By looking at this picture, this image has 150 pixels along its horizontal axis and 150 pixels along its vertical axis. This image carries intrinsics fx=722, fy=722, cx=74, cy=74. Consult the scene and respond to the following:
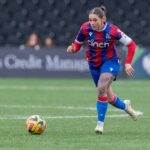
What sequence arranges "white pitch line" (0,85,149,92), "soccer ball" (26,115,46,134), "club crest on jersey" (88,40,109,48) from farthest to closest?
"white pitch line" (0,85,149,92) → "club crest on jersey" (88,40,109,48) → "soccer ball" (26,115,46,134)

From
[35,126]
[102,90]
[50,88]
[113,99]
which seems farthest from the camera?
[50,88]

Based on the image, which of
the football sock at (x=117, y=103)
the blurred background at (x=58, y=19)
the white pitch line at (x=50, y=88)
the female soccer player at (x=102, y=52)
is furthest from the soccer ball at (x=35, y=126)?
the blurred background at (x=58, y=19)

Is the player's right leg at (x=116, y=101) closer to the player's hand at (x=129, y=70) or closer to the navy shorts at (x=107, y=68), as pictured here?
the navy shorts at (x=107, y=68)

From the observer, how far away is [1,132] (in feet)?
35.9

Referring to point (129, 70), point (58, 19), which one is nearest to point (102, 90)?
point (129, 70)

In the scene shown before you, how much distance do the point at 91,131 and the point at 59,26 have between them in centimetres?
1916

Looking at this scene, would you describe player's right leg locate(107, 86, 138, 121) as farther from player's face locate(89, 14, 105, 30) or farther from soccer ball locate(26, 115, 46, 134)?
soccer ball locate(26, 115, 46, 134)

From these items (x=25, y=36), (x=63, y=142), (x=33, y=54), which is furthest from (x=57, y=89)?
(x=63, y=142)

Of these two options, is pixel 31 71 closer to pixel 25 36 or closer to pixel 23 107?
pixel 25 36

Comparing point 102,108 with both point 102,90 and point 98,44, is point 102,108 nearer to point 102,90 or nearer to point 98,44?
point 102,90

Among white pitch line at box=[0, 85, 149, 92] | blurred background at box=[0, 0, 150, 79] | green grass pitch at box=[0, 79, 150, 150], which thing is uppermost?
green grass pitch at box=[0, 79, 150, 150]

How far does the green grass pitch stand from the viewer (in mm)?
9648

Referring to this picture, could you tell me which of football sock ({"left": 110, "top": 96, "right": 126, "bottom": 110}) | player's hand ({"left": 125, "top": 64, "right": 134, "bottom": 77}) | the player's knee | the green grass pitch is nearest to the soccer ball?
the green grass pitch

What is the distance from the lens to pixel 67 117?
13570 mm
